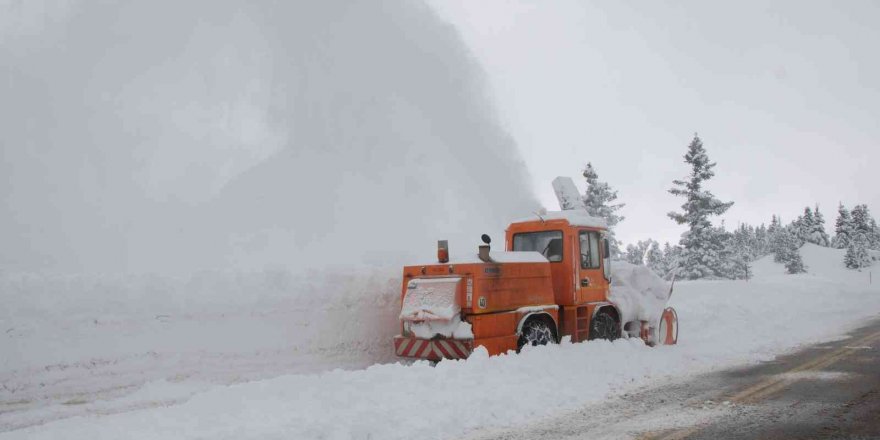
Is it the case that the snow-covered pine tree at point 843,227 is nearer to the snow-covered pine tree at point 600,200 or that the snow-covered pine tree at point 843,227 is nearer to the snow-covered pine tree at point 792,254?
the snow-covered pine tree at point 792,254

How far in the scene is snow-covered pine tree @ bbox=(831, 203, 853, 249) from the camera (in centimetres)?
8781

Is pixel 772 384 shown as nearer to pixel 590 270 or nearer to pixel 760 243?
pixel 590 270

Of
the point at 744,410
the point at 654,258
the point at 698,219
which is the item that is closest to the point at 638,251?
the point at 654,258

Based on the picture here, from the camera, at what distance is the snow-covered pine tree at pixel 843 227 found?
87.8 m

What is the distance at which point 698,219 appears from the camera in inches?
1769

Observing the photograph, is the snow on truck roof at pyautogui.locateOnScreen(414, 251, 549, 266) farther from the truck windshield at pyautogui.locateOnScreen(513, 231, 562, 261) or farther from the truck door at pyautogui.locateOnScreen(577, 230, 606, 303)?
the truck door at pyautogui.locateOnScreen(577, 230, 606, 303)

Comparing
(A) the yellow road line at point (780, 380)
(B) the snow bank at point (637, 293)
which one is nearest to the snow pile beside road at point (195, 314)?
(B) the snow bank at point (637, 293)

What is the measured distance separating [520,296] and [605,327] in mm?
2573

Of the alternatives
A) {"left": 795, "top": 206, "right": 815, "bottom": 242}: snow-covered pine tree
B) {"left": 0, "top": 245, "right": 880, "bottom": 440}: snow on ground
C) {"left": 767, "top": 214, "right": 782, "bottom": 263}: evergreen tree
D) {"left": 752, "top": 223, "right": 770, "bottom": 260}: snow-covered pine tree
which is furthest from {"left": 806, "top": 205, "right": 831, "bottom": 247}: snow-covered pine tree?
{"left": 0, "top": 245, "right": 880, "bottom": 440}: snow on ground

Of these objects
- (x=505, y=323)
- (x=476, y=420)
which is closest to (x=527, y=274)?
(x=505, y=323)

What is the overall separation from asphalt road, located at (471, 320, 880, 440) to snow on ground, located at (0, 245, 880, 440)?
0.47 metres

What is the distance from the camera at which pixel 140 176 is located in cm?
2153

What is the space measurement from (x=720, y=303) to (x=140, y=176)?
68.9ft

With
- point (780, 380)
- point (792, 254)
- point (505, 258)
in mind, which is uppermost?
point (792, 254)
